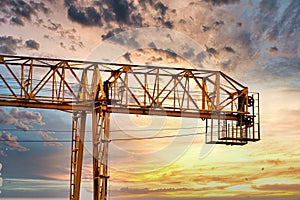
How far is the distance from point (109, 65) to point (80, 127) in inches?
191

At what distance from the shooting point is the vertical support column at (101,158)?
A: 35531 millimetres

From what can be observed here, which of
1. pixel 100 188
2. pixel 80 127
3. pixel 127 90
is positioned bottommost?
pixel 100 188

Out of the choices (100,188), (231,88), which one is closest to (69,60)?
(100,188)

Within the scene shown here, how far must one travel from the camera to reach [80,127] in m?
39.2

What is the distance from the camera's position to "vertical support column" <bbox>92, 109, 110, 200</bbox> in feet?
117

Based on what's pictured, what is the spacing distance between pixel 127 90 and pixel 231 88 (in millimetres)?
7554

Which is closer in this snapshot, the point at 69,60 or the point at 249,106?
the point at 69,60

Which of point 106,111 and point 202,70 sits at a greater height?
point 202,70

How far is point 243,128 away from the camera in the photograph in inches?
1529

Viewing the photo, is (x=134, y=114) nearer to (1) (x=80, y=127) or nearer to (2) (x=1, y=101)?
(1) (x=80, y=127)

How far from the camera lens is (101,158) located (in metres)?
35.5

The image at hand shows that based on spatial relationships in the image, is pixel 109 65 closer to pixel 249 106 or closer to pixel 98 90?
pixel 98 90

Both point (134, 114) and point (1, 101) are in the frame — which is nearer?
point (1, 101)

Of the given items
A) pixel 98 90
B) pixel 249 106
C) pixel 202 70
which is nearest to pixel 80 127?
pixel 98 90
